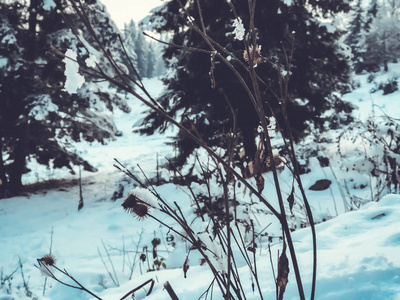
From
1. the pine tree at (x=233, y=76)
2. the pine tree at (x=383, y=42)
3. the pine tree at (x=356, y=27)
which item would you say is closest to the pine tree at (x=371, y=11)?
the pine tree at (x=356, y=27)

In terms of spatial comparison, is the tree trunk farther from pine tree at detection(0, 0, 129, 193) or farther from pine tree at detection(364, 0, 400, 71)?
pine tree at detection(364, 0, 400, 71)

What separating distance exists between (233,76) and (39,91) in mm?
4094

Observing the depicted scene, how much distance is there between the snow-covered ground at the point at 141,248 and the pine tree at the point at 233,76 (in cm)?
154

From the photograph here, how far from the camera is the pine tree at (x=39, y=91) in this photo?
6008 mm

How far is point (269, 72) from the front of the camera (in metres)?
5.14

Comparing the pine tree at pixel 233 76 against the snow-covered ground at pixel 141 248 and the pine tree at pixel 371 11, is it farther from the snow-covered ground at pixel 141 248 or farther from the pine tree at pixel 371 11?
the pine tree at pixel 371 11

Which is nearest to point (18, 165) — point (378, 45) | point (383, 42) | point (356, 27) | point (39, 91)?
point (39, 91)

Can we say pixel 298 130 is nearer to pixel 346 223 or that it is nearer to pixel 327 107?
pixel 327 107

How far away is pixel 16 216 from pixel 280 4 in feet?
21.2

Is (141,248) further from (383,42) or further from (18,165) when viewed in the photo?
(383,42)

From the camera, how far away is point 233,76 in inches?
222

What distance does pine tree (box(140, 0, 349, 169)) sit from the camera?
5699mm

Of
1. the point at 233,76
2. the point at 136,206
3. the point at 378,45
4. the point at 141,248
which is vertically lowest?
the point at 141,248

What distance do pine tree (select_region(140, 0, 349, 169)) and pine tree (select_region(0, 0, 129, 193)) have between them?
4.70 ft
